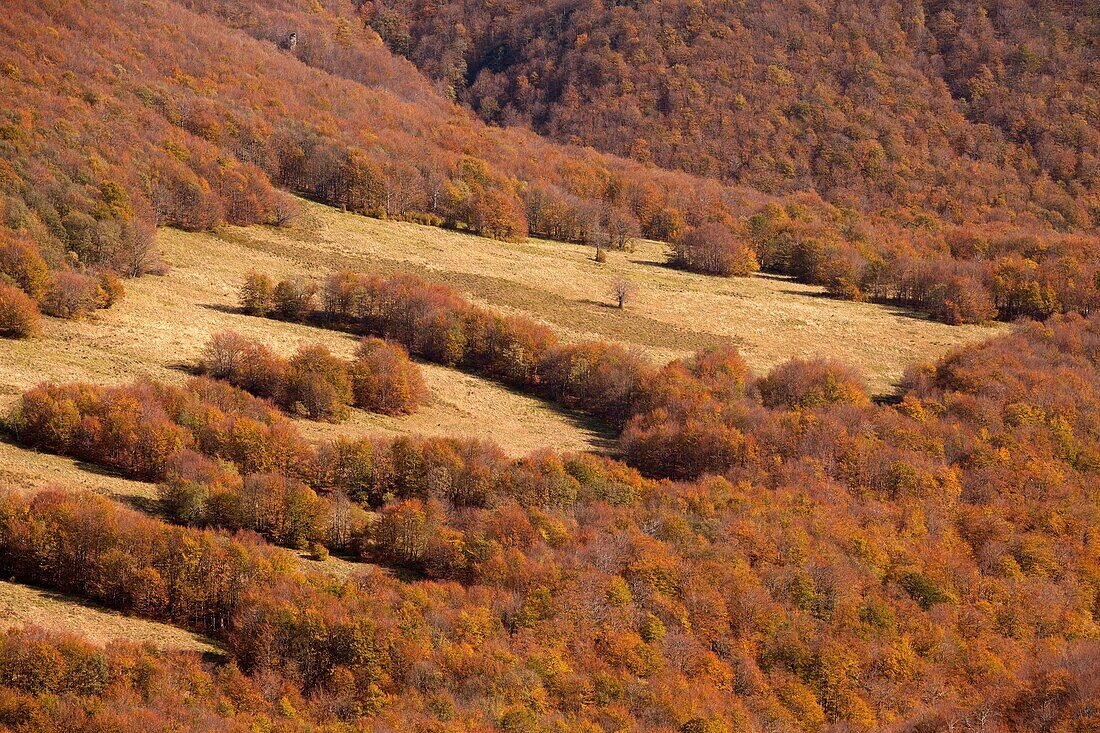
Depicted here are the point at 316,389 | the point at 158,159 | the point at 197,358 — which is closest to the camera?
the point at 316,389

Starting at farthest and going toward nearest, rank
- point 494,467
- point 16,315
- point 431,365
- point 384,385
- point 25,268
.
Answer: point 431,365 → point 25,268 → point 384,385 → point 16,315 → point 494,467

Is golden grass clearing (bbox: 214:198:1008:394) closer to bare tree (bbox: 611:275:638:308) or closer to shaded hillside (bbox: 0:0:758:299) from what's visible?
bare tree (bbox: 611:275:638:308)

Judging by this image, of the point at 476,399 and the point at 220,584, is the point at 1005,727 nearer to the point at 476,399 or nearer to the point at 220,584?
the point at 220,584

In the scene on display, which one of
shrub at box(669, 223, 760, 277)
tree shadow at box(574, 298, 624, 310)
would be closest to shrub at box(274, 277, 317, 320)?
tree shadow at box(574, 298, 624, 310)

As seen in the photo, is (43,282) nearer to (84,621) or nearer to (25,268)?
(25,268)

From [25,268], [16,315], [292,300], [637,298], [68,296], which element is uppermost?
[637,298]

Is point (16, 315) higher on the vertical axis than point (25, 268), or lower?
lower

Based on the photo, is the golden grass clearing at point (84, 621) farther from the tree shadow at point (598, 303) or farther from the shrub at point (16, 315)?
the tree shadow at point (598, 303)

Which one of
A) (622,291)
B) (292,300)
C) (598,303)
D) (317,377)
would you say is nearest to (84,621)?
(317,377)
